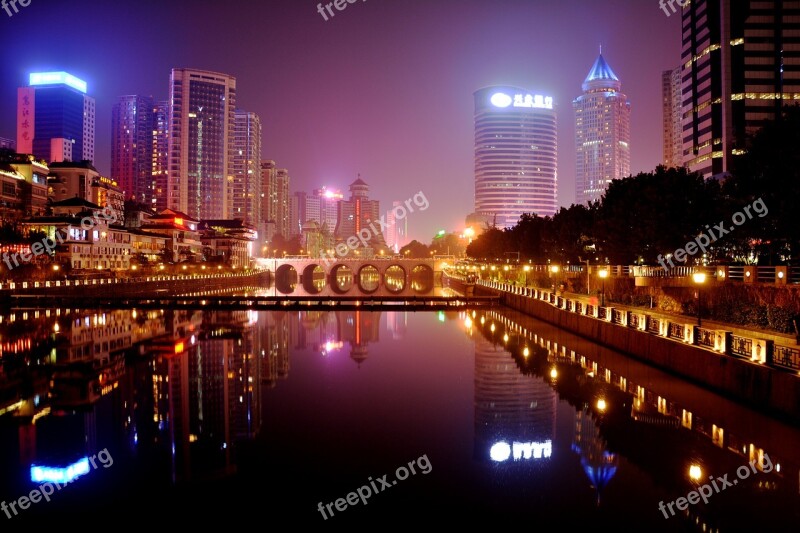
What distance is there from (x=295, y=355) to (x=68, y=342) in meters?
12.8

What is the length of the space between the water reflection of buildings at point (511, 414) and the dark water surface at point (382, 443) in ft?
0.30

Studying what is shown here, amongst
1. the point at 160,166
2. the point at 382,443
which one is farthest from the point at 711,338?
the point at 160,166

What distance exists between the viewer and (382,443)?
1612cm

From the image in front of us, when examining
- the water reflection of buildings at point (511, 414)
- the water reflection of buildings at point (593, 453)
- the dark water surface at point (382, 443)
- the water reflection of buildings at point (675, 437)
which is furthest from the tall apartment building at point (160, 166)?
the water reflection of buildings at point (593, 453)

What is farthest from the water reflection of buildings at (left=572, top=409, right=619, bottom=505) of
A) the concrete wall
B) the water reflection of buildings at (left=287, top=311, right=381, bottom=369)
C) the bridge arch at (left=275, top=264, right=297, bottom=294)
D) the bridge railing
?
the bridge arch at (left=275, top=264, right=297, bottom=294)

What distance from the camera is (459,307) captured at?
5591 centimetres

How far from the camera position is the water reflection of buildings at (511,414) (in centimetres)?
1550

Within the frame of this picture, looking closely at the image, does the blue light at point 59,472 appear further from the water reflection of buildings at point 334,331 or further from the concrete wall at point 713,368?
the concrete wall at point 713,368

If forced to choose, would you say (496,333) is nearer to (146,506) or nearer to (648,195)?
(648,195)

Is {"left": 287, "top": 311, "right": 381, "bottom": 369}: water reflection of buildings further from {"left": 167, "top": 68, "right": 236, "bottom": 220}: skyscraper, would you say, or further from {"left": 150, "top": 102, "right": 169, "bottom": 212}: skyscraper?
{"left": 150, "top": 102, "right": 169, "bottom": 212}: skyscraper

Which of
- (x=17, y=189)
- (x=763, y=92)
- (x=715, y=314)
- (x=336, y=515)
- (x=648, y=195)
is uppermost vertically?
(x=763, y=92)

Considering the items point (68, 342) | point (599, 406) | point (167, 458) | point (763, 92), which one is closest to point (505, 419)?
point (599, 406)

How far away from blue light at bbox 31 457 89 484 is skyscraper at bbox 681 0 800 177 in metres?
108

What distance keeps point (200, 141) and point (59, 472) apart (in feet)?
578
